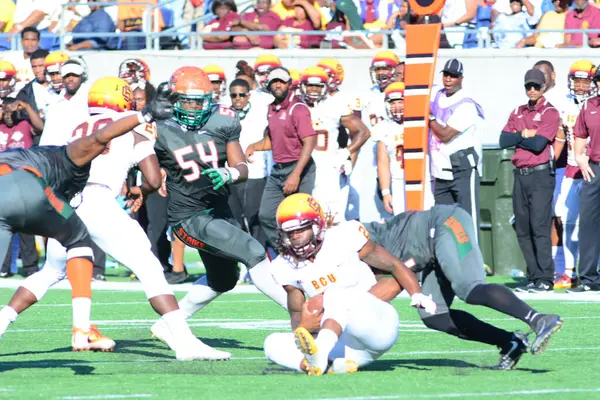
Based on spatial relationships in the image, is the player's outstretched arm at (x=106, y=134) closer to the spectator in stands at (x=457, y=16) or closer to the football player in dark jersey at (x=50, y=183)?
the football player in dark jersey at (x=50, y=183)

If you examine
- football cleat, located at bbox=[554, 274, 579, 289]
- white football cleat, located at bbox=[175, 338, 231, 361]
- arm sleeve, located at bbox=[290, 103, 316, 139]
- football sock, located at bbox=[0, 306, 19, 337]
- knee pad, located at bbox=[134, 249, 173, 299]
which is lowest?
football cleat, located at bbox=[554, 274, 579, 289]

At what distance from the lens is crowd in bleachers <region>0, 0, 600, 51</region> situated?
666 inches

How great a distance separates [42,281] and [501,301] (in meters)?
3.02

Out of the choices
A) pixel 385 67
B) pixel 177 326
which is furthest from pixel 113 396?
pixel 385 67

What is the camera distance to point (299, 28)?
1781 centimetres

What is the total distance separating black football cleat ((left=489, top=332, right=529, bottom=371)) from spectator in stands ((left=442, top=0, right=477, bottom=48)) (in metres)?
10.1

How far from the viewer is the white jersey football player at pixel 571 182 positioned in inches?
509

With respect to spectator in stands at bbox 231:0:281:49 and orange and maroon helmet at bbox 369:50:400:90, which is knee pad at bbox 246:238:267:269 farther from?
spectator in stands at bbox 231:0:281:49

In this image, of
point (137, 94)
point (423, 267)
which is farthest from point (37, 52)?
point (423, 267)

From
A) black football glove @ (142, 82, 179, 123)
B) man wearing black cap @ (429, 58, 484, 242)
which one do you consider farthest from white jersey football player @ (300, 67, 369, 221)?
black football glove @ (142, 82, 179, 123)

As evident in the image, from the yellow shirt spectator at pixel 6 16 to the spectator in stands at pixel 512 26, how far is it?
22.6ft

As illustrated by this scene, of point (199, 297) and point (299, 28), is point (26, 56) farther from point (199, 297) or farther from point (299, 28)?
point (199, 297)

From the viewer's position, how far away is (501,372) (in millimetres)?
7090

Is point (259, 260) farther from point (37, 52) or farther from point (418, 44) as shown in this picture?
point (37, 52)
